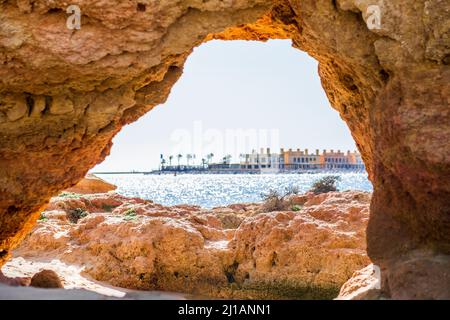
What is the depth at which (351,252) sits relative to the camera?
9.94 m

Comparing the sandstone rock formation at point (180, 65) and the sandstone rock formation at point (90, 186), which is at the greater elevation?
the sandstone rock formation at point (180, 65)

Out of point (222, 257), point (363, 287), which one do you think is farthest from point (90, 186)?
Answer: point (363, 287)

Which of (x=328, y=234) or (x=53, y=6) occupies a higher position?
(x=53, y=6)

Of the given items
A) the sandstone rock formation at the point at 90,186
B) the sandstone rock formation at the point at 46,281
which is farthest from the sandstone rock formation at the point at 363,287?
the sandstone rock formation at the point at 90,186

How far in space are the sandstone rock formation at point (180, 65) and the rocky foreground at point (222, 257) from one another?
3.07 metres

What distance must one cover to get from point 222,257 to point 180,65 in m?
5.05

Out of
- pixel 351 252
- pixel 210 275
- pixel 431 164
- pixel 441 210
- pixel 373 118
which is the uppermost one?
pixel 373 118

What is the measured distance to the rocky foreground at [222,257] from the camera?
10031 mm

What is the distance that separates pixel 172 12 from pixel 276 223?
6112 mm

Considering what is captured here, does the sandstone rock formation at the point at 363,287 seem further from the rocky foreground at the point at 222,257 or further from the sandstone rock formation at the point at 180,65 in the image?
the rocky foreground at the point at 222,257

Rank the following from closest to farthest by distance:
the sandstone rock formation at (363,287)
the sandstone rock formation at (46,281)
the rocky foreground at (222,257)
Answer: the sandstone rock formation at (363,287) < the sandstone rock formation at (46,281) < the rocky foreground at (222,257)

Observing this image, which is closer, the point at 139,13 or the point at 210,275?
the point at 139,13

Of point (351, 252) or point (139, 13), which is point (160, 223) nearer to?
point (351, 252)
